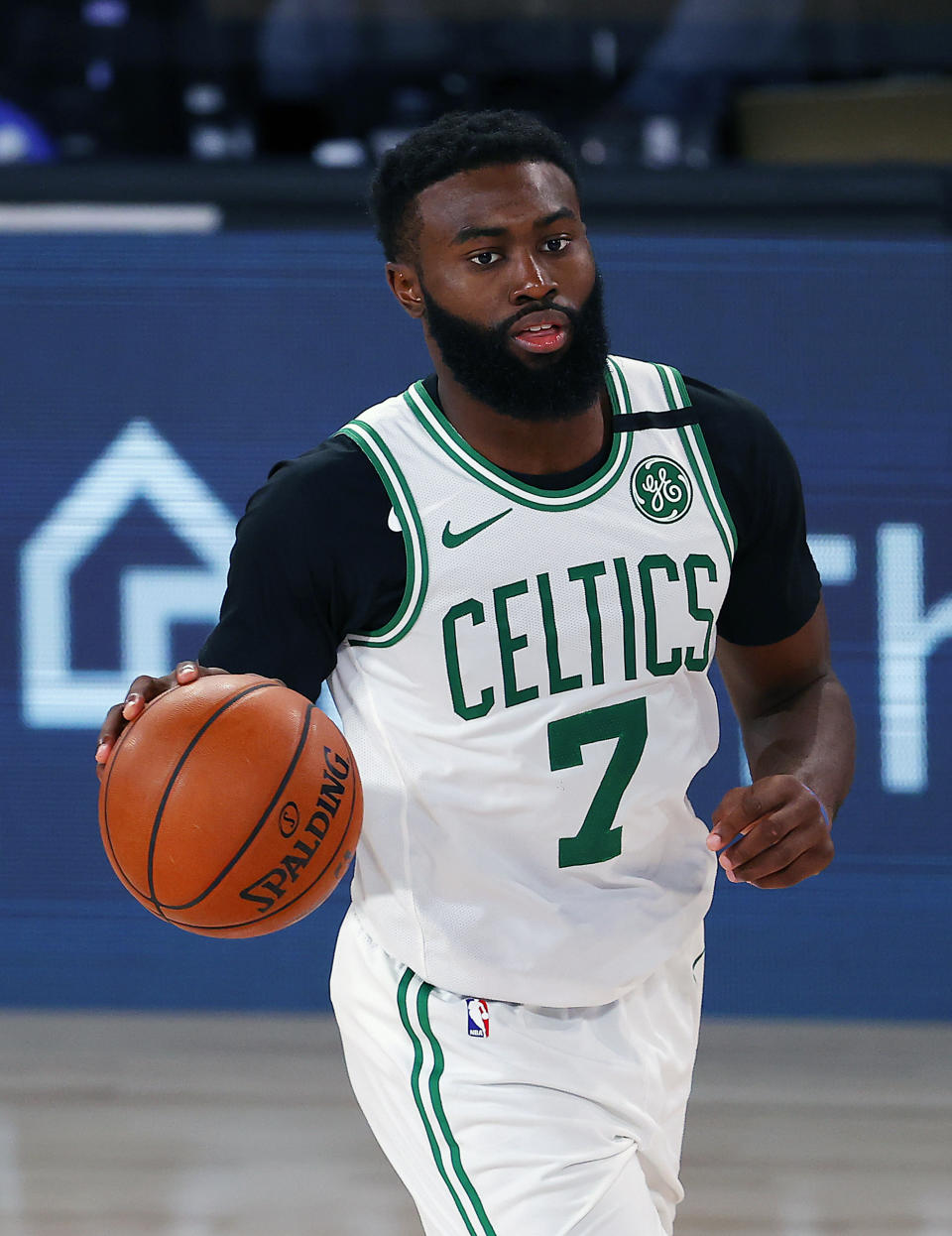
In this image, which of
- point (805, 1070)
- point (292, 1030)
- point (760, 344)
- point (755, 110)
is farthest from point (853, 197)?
point (292, 1030)

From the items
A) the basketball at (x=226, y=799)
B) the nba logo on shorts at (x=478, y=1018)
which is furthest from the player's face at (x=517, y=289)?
the nba logo on shorts at (x=478, y=1018)

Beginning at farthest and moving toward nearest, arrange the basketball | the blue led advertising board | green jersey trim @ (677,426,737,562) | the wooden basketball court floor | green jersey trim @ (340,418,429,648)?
the blue led advertising board
the wooden basketball court floor
green jersey trim @ (677,426,737,562)
green jersey trim @ (340,418,429,648)
the basketball

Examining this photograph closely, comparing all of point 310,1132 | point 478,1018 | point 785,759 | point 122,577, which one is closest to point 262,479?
point 122,577

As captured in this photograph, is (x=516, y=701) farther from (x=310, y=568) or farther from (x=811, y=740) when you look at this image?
(x=811, y=740)

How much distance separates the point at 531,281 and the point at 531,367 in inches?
4.0

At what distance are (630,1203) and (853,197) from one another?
3.05m

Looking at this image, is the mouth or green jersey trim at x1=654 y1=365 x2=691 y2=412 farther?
green jersey trim at x1=654 y1=365 x2=691 y2=412

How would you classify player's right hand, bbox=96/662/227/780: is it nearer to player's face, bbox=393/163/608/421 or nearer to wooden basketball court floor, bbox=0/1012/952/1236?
player's face, bbox=393/163/608/421

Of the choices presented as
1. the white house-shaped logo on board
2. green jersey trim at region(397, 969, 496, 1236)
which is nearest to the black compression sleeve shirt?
green jersey trim at region(397, 969, 496, 1236)

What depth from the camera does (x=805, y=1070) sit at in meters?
3.84

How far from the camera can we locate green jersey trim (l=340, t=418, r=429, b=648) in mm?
1869

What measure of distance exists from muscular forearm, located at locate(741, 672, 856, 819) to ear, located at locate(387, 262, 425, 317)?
70cm

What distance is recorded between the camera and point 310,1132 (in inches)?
138

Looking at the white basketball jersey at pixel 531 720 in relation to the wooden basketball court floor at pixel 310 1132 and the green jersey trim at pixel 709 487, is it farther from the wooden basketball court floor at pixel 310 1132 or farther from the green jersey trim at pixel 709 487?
the wooden basketball court floor at pixel 310 1132
